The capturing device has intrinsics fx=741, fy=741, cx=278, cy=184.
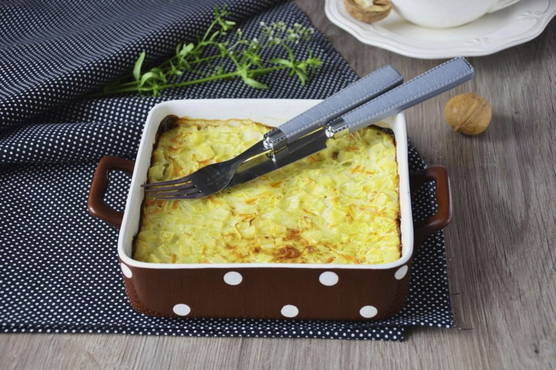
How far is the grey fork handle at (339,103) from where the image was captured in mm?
1617

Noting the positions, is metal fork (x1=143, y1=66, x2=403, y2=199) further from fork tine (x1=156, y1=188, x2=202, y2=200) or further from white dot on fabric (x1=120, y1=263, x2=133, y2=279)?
white dot on fabric (x1=120, y1=263, x2=133, y2=279)

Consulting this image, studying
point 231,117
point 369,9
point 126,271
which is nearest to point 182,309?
point 126,271

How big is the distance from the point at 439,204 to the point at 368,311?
250 mm

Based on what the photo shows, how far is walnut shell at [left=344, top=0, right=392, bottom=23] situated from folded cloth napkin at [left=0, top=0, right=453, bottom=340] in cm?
14

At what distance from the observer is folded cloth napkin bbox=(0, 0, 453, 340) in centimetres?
148

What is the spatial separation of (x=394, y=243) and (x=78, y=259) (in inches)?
27.5

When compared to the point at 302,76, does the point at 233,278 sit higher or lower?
higher

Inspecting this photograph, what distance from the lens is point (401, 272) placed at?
133 cm

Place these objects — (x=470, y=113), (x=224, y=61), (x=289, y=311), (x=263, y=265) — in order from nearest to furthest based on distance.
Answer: (x=263, y=265) → (x=289, y=311) → (x=470, y=113) → (x=224, y=61)

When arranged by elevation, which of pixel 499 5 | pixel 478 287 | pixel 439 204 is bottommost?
pixel 478 287

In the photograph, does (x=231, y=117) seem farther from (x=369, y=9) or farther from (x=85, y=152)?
(x=369, y=9)

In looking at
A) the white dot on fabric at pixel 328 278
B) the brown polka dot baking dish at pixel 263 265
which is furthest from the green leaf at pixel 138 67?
the white dot on fabric at pixel 328 278

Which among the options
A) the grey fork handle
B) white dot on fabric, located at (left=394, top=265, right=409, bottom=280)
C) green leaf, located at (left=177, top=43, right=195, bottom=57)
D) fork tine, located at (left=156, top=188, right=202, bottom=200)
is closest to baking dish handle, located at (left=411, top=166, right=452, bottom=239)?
white dot on fabric, located at (left=394, top=265, right=409, bottom=280)

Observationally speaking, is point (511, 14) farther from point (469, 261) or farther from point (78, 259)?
point (78, 259)
